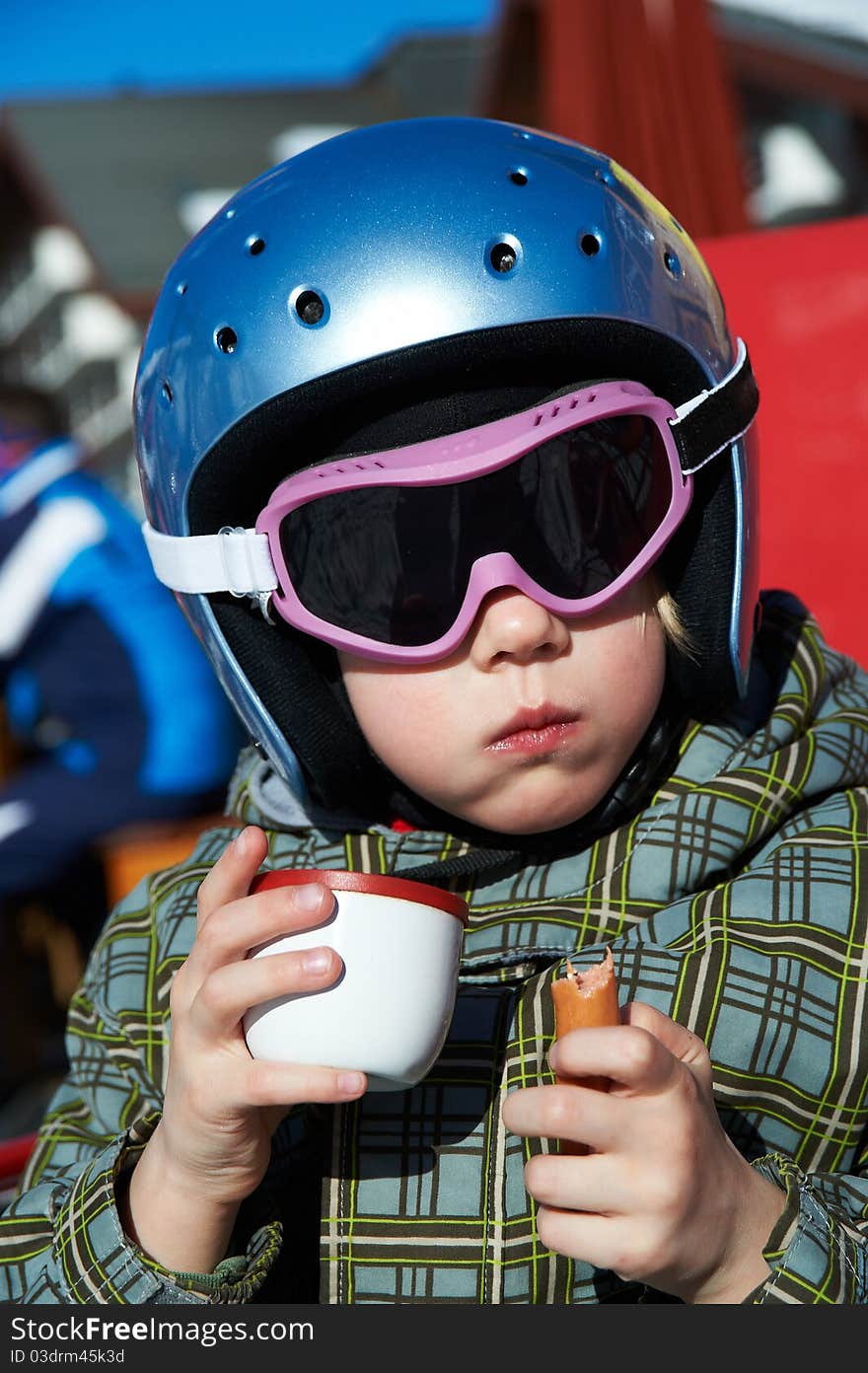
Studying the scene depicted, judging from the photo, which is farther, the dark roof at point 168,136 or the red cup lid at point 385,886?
the dark roof at point 168,136

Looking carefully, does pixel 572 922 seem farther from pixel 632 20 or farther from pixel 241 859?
pixel 632 20

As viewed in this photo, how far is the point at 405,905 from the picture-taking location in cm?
82

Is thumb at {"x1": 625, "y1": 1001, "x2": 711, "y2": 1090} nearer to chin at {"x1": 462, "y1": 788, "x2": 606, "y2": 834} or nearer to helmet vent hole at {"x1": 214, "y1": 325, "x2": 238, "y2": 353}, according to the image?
chin at {"x1": 462, "y1": 788, "x2": 606, "y2": 834}

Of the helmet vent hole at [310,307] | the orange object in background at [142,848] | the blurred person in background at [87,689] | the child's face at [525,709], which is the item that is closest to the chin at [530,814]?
the child's face at [525,709]

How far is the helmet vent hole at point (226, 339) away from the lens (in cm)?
109

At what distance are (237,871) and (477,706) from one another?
22 centimetres

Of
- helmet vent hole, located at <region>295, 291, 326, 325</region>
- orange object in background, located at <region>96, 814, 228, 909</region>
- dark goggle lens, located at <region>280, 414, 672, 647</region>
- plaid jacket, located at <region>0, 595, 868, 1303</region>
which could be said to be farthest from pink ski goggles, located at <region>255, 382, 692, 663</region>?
orange object in background, located at <region>96, 814, 228, 909</region>

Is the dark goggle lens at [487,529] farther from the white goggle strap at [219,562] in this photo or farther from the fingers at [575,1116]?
the fingers at [575,1116]

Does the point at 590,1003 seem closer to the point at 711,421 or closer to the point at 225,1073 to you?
the point at 225,1073

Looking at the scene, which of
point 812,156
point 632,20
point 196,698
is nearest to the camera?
point 632,20

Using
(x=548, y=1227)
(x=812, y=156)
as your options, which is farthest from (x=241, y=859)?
(x=812, y=156)

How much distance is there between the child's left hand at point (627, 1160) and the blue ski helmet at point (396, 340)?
1.39 feet

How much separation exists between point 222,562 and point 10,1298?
593mm

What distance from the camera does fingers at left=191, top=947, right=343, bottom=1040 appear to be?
82cm
